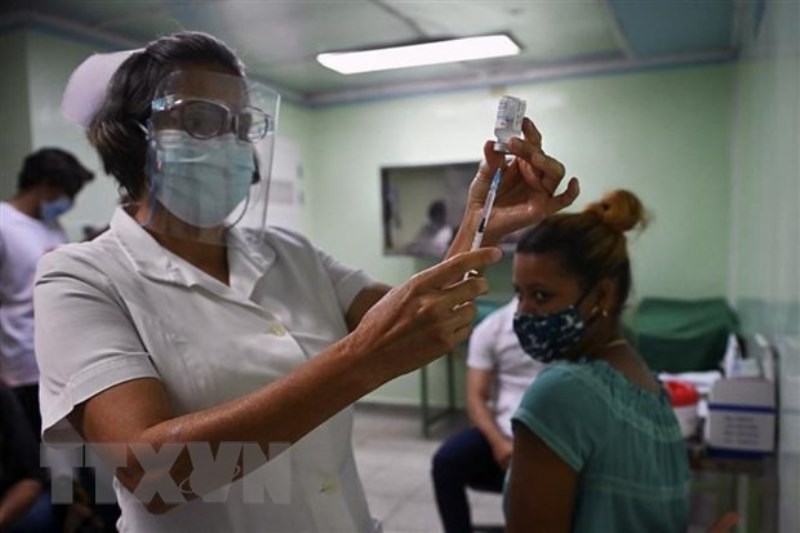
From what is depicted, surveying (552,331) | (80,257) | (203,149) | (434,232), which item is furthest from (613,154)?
(80,257)

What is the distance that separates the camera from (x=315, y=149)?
1.64m

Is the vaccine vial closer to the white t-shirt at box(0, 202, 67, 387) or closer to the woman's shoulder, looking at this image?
the woman's shoulder

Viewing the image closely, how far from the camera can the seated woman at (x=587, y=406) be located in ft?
2.84

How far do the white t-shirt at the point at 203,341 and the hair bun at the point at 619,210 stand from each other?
0.49 metres

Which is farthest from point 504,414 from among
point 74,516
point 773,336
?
point 74,516

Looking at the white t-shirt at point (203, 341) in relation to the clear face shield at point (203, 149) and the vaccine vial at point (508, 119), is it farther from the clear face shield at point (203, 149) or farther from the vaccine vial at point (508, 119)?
the vaccine vial at point (508, 119)

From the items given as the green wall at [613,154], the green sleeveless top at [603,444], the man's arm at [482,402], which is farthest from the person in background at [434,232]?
the green sleeveless top at [603,444]

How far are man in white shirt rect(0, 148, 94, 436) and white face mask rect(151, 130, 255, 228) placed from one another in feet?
0.82

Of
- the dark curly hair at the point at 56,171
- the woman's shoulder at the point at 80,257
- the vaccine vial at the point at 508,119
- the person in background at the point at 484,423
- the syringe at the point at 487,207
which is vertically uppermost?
the dark curly hair at the point at 56,171

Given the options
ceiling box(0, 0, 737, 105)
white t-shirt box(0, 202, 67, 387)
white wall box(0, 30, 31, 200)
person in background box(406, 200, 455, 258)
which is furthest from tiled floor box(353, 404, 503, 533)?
white wall box(0, 30, 31, 200)

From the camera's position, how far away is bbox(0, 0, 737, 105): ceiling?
798 millimetres

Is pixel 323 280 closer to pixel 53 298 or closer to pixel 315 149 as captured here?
pixel 53 298

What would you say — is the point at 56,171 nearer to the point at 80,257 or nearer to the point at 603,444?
the point at 80,257

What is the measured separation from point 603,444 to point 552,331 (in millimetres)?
221
